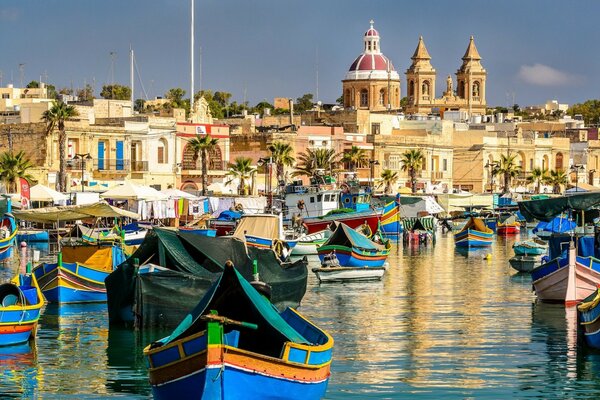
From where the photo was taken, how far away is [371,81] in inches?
5787

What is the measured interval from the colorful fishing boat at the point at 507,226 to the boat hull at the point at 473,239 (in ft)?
50.0

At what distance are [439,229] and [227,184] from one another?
58.9 feet

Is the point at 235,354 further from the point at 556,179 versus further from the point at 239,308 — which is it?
the point at 556,179

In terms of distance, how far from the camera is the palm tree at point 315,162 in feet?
317

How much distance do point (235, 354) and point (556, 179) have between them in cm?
10813

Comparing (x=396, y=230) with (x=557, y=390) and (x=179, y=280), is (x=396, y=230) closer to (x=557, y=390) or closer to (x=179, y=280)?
(x=179, y=280)

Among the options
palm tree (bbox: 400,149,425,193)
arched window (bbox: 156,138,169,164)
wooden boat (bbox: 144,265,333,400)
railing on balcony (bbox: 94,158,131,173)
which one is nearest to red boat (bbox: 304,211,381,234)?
railing on balcony (bbox: 94,158,131,173)

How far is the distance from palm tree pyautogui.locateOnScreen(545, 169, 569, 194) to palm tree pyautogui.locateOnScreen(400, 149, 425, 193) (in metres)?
15.5

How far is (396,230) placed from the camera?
83125 mm

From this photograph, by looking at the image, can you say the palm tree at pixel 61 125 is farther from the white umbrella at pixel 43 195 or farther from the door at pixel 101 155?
the white umbrella at pixel 43 195

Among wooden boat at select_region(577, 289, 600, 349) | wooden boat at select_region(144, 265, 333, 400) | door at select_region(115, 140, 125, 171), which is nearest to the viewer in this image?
wooden boat at select_region(144, 265, 333, 400)

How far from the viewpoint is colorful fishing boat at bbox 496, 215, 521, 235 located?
89.6 meters

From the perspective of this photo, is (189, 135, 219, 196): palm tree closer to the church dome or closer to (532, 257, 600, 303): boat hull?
(532, 257, 600, 303): boat hull

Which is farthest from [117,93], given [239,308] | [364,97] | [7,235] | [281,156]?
[239,308]
